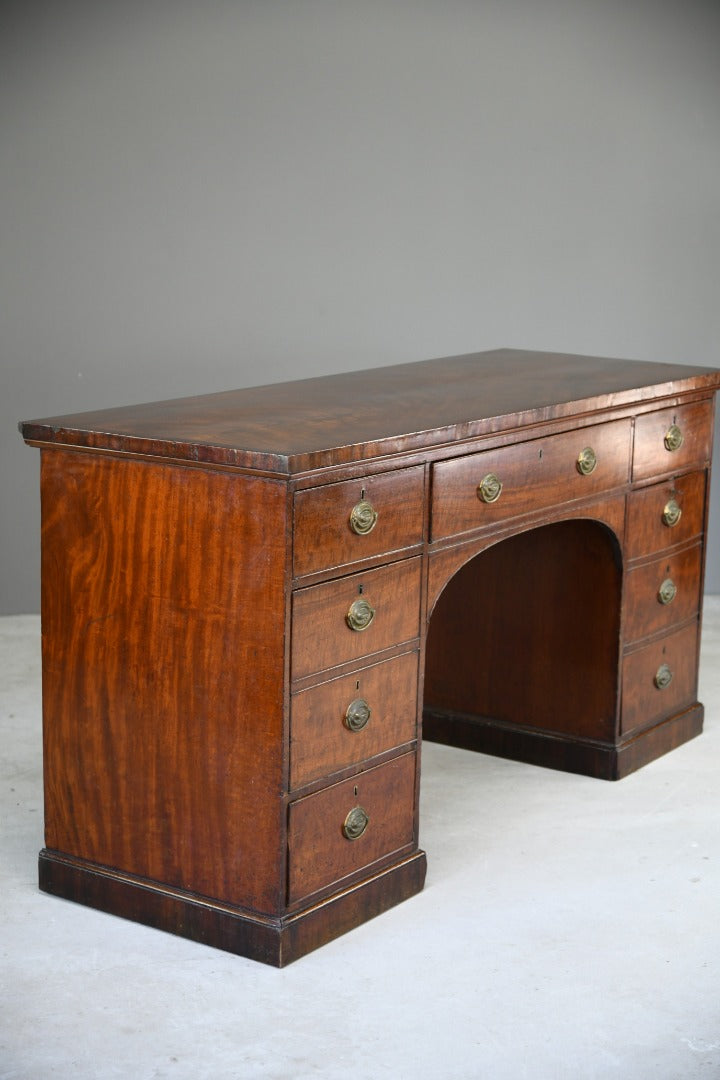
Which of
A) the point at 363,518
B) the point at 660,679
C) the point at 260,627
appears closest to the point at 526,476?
the point at 363,518

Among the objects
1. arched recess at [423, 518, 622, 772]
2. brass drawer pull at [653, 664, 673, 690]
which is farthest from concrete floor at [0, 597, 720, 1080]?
brass drawer pull at [653, 664, 673, 690]

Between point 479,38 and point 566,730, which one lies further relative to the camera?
point 479,38

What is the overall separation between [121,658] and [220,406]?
0.56 meters

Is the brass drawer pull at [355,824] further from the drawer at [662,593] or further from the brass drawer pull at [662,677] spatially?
the brass drawer pull at [662,677]

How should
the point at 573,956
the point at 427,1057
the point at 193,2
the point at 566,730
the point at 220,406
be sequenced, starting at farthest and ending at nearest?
1. the point at 193,2
2. the point at 566,730
3. the point at 220,406
4. the point at 573,956
5. the point at 427,1057

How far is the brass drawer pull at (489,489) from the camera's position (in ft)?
9.53

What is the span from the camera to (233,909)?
265 centimetres

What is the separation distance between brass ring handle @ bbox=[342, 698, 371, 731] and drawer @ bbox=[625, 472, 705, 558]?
1.02 m

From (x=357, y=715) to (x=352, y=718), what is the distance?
0.5 inches

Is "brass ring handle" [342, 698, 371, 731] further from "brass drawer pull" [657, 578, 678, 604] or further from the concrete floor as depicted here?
"brass drawer pull" [657, 578, 678, 604]

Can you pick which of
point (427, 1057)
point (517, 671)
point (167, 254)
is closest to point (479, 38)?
point (167, 254)

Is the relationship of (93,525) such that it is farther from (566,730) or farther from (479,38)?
(479,38)

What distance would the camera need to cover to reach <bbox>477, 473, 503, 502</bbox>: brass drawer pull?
9.53ft

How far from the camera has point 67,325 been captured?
4746mm
